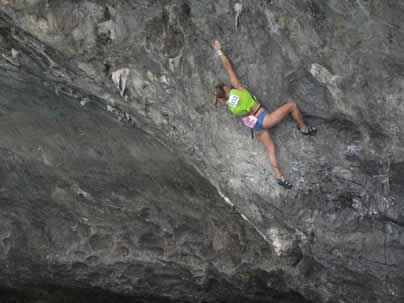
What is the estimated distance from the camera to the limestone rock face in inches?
167

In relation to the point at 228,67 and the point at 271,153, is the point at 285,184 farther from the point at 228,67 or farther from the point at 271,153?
the point at 228,67

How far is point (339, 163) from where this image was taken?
4.59m

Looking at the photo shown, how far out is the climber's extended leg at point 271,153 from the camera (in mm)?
4680

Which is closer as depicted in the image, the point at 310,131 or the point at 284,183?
the point at 310,131

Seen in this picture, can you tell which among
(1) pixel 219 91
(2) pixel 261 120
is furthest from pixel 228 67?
(2) pixel 261 120

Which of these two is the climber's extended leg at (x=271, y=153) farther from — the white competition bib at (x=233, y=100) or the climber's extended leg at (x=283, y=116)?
the white competition bib at (x=233, y=100)

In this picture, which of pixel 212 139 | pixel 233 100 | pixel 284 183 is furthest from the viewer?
→ pixel 212 139

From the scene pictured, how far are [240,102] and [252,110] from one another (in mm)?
167

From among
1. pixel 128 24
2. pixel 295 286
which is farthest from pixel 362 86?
pixel 295 286

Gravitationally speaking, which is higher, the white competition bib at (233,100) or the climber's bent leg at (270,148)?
the white competition bib at (233,100)

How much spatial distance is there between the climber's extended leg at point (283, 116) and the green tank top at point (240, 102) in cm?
23

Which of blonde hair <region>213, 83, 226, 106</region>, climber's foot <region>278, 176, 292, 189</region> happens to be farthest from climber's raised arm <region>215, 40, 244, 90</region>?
climber's foot <region>278, 176, 292, 189</region>

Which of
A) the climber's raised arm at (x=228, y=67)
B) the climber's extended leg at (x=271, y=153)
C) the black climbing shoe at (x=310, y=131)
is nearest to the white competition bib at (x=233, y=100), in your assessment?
the climber's raised arm at (x=228, y=67)

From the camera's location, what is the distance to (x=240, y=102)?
177 inches
